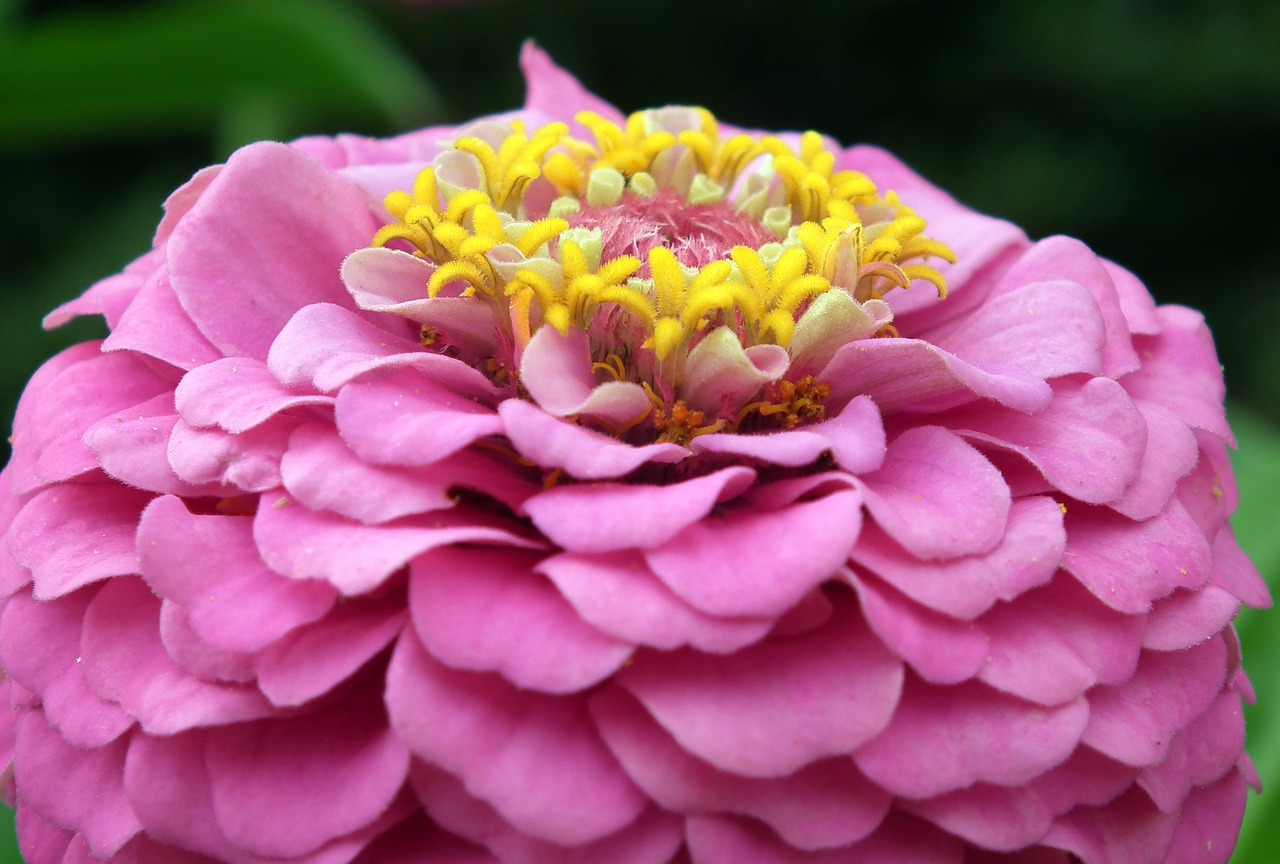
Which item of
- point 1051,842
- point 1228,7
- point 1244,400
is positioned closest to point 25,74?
point 1051,842

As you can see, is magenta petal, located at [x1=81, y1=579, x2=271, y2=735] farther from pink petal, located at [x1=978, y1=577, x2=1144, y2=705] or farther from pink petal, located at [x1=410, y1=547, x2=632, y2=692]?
pink petal, located at [x1=978, y1=577, x2=1144, y2=705]

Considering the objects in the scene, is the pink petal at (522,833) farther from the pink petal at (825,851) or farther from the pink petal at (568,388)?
the pink petal at (568,388)

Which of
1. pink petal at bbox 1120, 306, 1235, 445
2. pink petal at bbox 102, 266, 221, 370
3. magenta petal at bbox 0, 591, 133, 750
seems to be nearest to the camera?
magenta petal at bbox 0, 591, 133, 750

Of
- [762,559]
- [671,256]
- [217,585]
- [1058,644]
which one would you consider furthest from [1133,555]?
[217,585]

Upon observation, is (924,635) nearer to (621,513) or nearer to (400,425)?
(621,513)

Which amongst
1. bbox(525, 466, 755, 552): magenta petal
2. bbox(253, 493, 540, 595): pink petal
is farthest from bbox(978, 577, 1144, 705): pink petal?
bbox(253, 493, 540, 595): pink petal

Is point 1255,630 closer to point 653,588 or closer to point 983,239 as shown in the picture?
point 983,239
